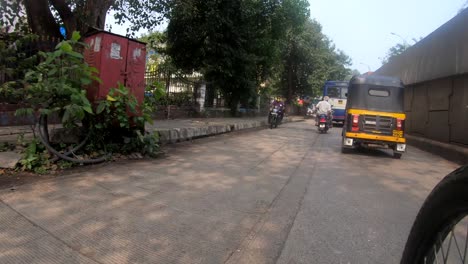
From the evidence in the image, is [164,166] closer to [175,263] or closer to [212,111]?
[175,263]

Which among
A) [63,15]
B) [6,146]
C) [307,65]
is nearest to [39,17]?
Result: [63,15]

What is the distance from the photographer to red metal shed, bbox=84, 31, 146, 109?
698 centimetres

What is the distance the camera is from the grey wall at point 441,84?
10.7 meters

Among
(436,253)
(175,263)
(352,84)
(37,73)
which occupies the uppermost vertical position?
(352,84)

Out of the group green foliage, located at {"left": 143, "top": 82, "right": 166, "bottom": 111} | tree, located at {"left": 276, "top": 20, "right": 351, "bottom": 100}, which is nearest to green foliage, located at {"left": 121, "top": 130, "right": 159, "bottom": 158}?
green foliage, located at {"left": 143, "top": 82, "right": 166, "bottom": 111}

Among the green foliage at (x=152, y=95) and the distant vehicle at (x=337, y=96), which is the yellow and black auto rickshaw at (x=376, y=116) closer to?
the green foliage at (x=152, y=95)

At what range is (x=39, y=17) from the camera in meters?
9.83

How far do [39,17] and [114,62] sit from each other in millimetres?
4078

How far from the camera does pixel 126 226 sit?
12.8 ft

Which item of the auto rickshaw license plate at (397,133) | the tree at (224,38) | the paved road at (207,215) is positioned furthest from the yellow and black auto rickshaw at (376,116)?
the tree at (224,38)

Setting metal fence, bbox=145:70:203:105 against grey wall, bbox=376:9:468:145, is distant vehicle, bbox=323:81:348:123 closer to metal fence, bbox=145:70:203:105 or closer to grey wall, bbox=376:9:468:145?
grey wall, bbox=376:9:468:145

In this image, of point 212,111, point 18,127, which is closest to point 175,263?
point 18,127

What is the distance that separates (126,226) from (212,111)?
16.0 m

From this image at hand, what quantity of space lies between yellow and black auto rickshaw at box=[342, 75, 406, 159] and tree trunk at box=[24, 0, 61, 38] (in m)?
8.35
